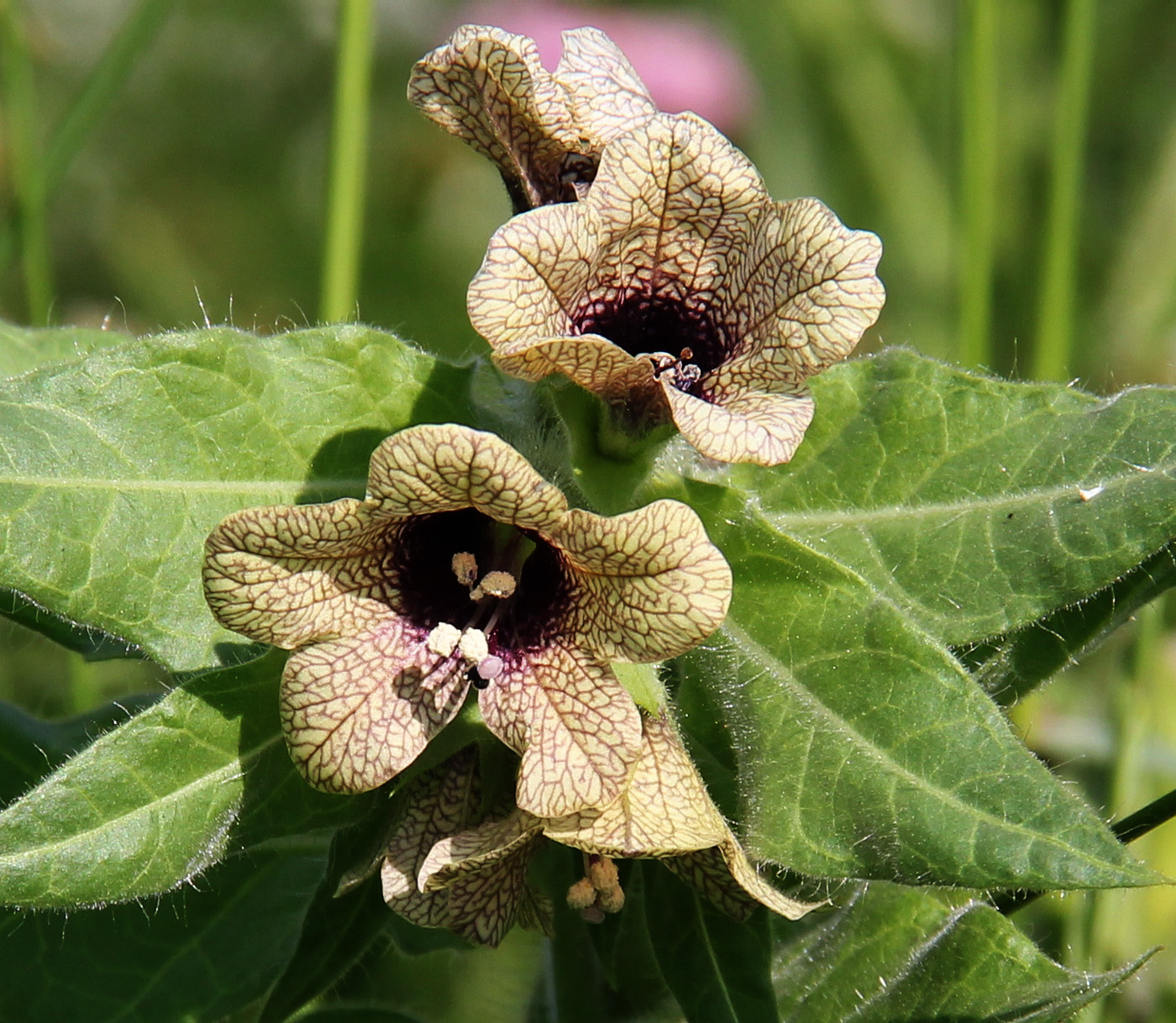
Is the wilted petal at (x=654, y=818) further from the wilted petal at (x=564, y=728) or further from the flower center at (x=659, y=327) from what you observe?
the flower center at (x=659, y=327)

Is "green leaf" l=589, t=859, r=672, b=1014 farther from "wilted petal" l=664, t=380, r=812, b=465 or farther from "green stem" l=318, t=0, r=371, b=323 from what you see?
"green stem" l=318, t=0, r=371, b=323

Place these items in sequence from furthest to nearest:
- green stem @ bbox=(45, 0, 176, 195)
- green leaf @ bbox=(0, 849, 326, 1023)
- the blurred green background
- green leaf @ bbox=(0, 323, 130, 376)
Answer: the blurred green background, green stem @ bbox=(45, 0, 176, 195), green leaf @ bbox=(0, 849, 326, 1023), green leaf @ bbox=(0, 323, 130, 376)

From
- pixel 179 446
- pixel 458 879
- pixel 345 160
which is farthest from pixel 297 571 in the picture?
pixel 345 160

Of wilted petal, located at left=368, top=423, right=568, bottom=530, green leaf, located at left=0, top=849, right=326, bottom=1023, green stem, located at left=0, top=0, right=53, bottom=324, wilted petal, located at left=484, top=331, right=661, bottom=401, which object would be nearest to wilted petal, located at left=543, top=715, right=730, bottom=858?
wilted petal, located at left=368, top=423, right=568, bottom=530

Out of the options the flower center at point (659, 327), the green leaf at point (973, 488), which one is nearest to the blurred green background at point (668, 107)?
the green leaf at point (973, 488)

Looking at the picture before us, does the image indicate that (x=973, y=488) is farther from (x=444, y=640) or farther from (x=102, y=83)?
(x=102, y=83)
